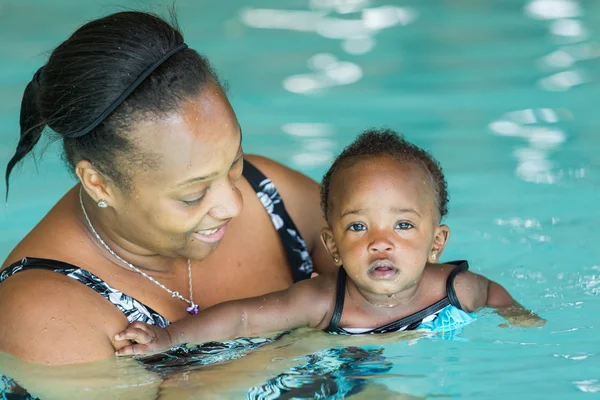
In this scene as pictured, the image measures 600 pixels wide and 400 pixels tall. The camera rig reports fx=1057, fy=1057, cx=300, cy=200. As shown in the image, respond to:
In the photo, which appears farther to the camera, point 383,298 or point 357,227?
point 383,298

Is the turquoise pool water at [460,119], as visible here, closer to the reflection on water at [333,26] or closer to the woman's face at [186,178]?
the reflection on water at [333,26]

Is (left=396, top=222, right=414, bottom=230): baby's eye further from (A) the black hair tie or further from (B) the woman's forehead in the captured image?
(A) the black hair tie

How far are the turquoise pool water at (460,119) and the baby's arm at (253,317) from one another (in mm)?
230

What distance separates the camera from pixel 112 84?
2.78 meters

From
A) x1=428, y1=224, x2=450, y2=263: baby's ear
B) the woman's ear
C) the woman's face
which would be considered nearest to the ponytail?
the woman's ear

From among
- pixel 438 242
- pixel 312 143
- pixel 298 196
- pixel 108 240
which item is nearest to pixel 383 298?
pixel 438 242

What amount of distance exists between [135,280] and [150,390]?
420 mm

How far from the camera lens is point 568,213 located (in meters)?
4.64

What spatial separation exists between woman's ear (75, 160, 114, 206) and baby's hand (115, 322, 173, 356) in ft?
1.19

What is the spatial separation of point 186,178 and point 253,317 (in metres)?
0.60

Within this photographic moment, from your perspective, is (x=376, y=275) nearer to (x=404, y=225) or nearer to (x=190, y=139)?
(x=404, y=225)

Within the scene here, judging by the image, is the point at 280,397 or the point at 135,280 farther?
the point at 135,280

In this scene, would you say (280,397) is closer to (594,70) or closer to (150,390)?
(150,390)

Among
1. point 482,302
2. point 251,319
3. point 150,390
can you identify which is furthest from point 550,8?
point 150,390
